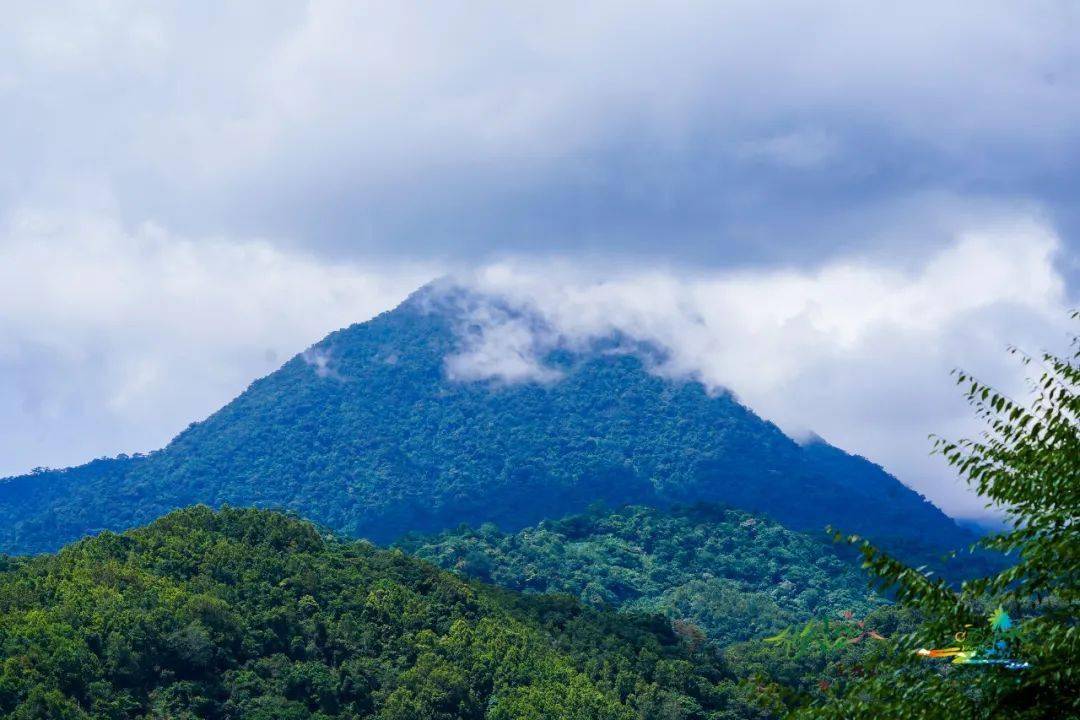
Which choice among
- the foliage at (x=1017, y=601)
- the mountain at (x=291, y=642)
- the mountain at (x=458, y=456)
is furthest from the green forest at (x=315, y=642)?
the mountain at (x=458, y=456)

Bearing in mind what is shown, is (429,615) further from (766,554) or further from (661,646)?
(766,554)

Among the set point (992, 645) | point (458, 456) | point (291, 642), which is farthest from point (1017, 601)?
point (458, 456)

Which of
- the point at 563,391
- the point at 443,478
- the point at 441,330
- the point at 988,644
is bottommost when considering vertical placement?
the point at 988,644

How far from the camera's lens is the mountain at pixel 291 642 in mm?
54844

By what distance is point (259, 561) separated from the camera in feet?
228

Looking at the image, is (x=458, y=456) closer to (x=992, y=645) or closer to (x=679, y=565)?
(x=679, y=565)

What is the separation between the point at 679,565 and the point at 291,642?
61.6 metres

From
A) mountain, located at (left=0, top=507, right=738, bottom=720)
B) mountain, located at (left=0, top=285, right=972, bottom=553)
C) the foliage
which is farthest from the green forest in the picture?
mountain, located at (left=0, top=285, right=972, bottom=553)

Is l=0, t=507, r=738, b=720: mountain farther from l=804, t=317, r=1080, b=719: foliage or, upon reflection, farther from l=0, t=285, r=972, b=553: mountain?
l=0, t=285, r=972, b=553: mountain

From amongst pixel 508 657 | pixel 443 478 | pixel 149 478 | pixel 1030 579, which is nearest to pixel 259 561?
pixel 508 657

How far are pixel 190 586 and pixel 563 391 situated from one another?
112470mm

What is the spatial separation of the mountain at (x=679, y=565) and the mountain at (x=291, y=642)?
99.3ft

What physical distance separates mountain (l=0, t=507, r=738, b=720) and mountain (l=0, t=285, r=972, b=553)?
214 feet

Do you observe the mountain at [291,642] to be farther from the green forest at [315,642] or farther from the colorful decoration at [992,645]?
the colorful decoration at [992,645]
